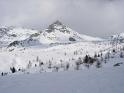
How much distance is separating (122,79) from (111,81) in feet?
4.15

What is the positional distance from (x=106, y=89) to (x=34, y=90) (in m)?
8.37

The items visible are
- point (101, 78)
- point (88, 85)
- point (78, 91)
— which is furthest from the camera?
point (101, 78)

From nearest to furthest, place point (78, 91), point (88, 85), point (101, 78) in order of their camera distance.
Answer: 1. point (78, 91)
2. point (88, 85)
3. point (101, 78)

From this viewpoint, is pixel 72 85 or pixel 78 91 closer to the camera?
pixel 78 91

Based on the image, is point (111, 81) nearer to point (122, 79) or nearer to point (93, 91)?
point (122, 79)

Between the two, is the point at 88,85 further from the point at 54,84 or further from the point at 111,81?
the point at 54,84

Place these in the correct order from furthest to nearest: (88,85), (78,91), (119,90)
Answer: (88,85) → (78,91) → (119,90)

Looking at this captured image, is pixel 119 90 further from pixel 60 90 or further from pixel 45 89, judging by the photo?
pixel 45 89

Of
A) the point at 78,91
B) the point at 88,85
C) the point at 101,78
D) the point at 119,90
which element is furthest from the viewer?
the point at 101,78

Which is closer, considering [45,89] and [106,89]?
[106,89]

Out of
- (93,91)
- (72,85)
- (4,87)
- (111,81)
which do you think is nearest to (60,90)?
(72,85)

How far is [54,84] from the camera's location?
98.2 feet

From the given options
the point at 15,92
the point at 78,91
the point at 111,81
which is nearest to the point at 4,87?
the point at 15,92

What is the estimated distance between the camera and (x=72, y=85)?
92.6 ft
